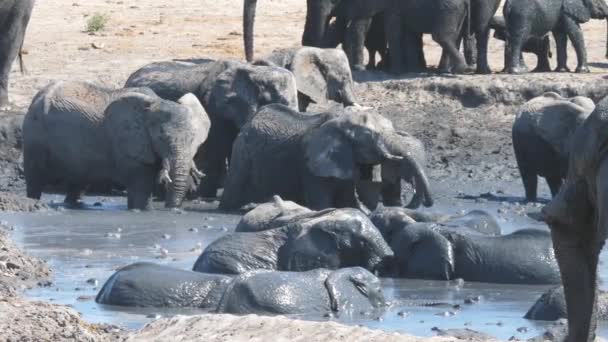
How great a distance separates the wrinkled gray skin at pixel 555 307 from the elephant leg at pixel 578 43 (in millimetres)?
11078

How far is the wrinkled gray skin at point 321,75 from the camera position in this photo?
18.4 m

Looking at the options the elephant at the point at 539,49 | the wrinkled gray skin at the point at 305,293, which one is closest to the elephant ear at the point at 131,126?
the wrinkled gray skin at the point at 305,293

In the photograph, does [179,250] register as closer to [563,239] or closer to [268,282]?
[268,282]

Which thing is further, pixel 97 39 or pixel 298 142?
pixel 97 39

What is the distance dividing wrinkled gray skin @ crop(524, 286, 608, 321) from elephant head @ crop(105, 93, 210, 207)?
242 inches

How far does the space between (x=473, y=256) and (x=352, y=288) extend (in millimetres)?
1455

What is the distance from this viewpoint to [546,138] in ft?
54.4

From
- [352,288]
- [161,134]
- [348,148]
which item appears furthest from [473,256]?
[161,134]

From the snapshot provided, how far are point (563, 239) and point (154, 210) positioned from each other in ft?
29.7

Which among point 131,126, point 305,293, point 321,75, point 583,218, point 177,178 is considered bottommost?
point 177,178

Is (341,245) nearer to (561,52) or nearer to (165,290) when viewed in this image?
(165,290)

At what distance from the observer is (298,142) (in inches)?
606

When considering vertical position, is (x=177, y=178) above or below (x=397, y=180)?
below

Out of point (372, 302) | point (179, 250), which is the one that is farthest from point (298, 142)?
point (372, 302)
